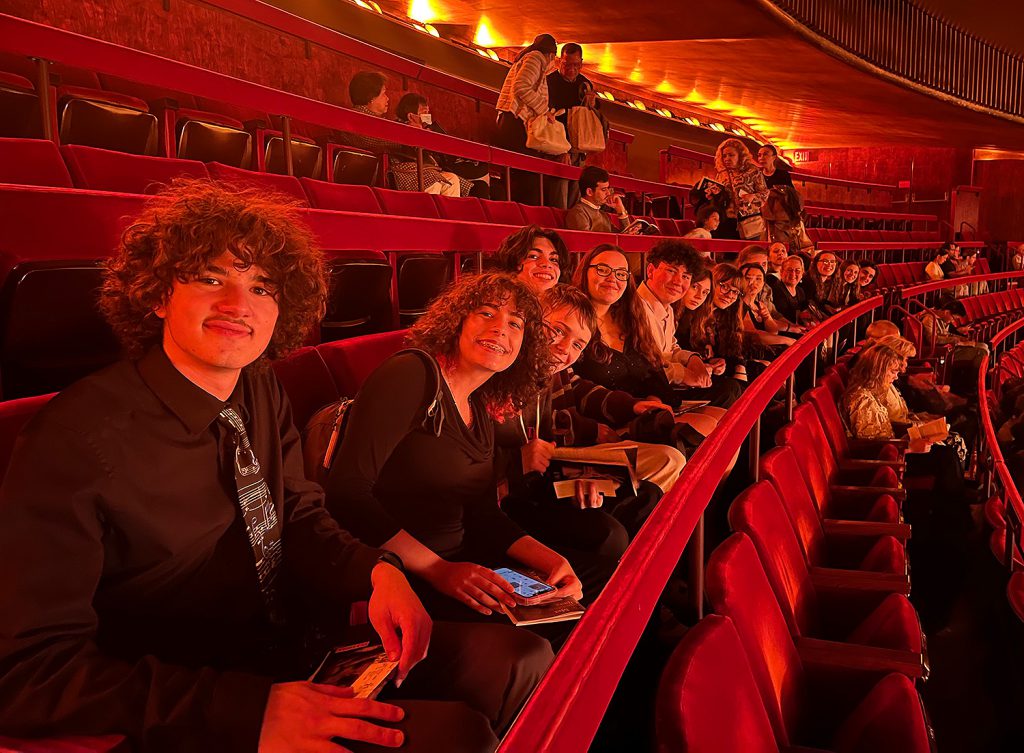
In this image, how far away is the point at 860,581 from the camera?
1027mm

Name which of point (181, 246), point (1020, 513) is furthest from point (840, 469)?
point (181, 246)

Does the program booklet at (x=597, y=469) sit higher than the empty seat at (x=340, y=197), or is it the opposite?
the empty seat at (x=340, y=197)

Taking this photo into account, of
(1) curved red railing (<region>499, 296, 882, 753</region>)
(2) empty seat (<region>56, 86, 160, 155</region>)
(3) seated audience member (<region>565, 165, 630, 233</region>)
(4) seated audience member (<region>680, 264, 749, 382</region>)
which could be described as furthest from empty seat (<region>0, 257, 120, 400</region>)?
(3) seated audience member (<region>565, 165, 630, 233</region>)

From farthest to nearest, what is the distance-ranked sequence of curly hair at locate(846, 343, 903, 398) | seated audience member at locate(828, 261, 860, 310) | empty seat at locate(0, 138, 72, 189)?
seated audience member at locate(828, 261, 860, 310) < curly hair at locate(846, 343, 903, 398) < empty seat at locate(0, 138, 72, 189)

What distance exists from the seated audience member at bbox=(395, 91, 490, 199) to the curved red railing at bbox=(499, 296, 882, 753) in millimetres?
2136

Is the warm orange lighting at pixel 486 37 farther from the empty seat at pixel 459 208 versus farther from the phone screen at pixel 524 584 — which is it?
the phone screen at pixel 524 584

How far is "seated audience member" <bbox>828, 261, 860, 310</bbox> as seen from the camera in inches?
121

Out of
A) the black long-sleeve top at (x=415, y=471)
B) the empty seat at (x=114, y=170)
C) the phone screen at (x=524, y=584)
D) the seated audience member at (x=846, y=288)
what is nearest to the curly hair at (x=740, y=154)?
the seated audience member at (x=846, y=288)

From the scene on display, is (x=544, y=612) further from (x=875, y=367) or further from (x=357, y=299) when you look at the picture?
(x=875, y=367)

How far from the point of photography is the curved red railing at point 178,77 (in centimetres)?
109

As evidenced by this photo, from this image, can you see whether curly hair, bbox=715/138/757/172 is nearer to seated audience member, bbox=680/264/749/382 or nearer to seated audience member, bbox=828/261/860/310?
seated audience member, bbox=828/261/860/310

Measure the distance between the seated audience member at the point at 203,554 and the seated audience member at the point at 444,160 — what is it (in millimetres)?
1932

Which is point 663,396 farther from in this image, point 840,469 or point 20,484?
point 20,484

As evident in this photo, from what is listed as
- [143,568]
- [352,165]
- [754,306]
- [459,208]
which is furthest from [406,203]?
[143,568]
